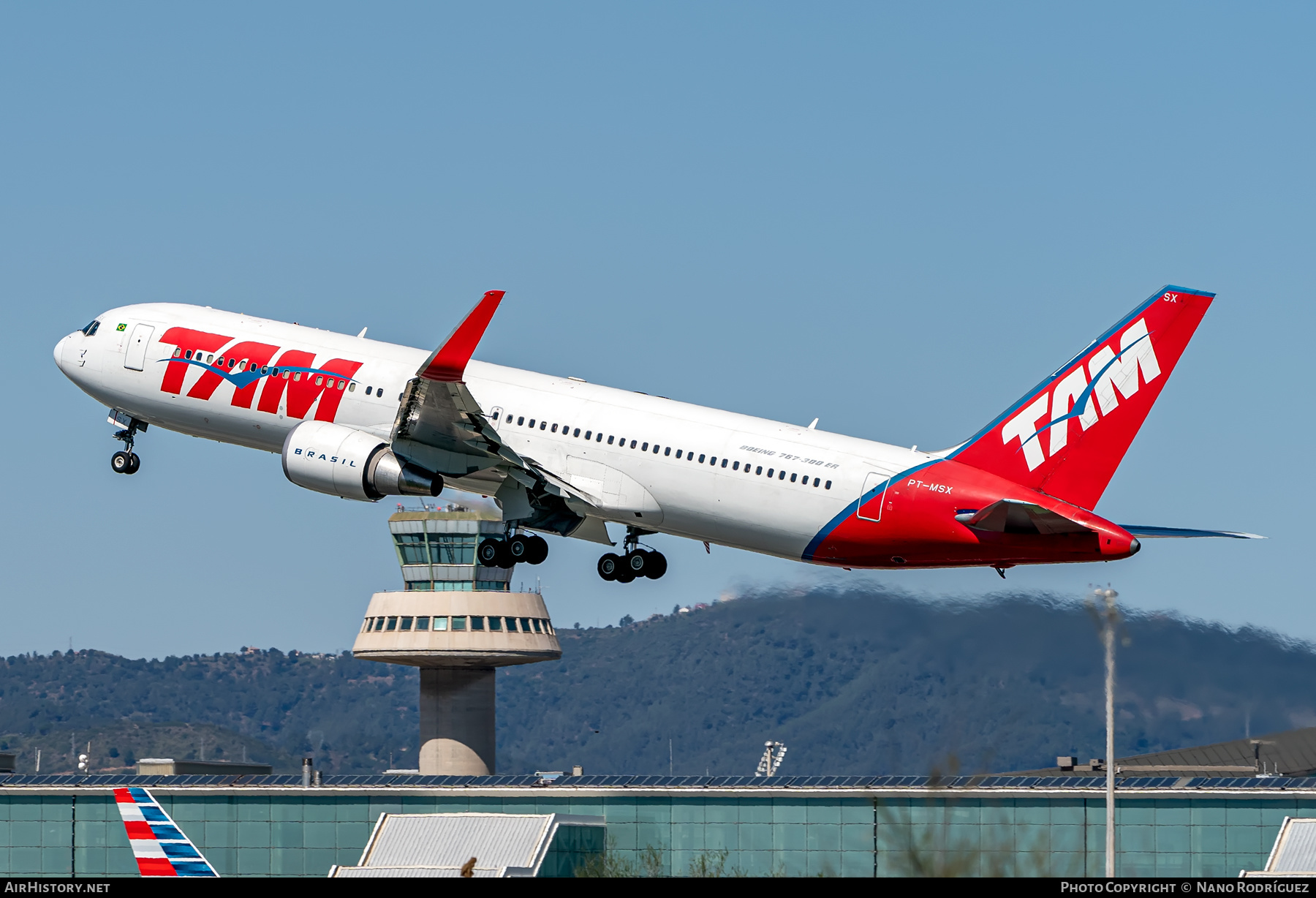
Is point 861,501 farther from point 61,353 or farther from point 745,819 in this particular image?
point 61,353

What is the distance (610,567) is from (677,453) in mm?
5933

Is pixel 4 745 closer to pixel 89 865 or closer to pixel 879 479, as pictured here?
pixel 89 865

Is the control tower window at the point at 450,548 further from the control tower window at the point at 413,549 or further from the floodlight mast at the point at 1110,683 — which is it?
the floodlight mast at the point at 1110,683

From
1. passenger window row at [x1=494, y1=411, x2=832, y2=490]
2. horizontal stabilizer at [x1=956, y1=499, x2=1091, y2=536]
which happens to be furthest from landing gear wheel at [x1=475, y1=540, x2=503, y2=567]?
horizontal stabilizer at [x1=956, y1=499, x2=1091, y2=536]

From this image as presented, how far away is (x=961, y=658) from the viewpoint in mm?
72438

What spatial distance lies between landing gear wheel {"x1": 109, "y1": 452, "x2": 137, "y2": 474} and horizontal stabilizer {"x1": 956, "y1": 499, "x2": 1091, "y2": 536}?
26.0 m

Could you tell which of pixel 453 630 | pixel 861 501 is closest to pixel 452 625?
pixel 453 630

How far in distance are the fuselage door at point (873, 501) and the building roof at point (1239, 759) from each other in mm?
36044

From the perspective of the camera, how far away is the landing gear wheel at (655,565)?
51875 mm

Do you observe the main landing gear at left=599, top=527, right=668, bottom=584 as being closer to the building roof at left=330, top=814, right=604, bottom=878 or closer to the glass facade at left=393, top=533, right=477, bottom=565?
the building roof at left=330, top=814, right=604, bottom=878

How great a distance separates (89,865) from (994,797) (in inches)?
1197

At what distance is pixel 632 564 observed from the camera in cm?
5197

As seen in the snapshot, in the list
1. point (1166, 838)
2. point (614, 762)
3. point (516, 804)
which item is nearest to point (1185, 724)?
point (1166, 838)

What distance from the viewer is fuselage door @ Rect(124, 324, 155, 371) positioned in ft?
Result: 175
